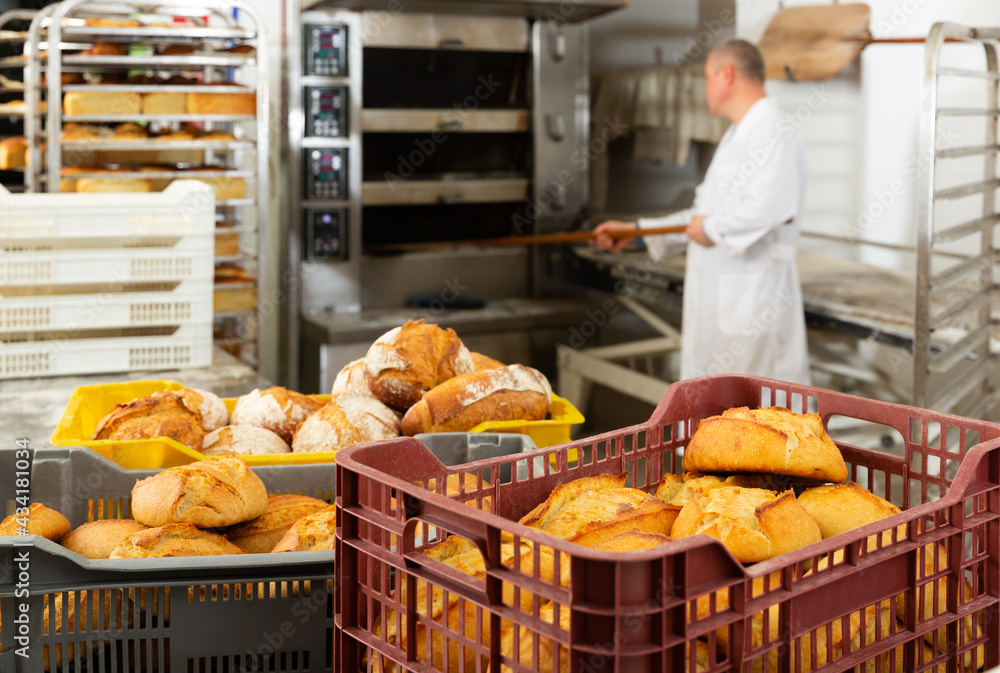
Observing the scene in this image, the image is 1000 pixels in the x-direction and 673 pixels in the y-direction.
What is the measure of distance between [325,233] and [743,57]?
1.82 meters

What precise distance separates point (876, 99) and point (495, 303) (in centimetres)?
185

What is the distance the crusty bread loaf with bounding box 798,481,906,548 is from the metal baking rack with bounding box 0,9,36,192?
3324 millimetres

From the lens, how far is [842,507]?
916 millimetres

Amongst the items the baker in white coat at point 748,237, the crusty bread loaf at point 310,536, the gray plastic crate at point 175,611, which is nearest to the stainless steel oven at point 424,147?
the baker in white coat at point 748,237

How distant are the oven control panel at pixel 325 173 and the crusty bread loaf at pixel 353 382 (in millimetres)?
2540

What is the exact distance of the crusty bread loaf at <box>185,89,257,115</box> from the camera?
342 centimetres

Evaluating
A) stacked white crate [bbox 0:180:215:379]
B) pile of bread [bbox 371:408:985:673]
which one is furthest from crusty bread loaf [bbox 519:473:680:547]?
stacked white crate [bbox 0:180:215:379]

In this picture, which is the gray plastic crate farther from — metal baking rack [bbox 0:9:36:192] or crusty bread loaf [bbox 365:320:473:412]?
metal baking rack [bbox 0:9:36:192]

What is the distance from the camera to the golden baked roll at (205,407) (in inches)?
61.1

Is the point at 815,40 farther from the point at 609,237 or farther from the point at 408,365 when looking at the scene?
the point at 408,365

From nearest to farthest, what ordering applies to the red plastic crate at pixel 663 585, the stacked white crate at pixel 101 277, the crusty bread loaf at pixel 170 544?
the red plastic crate at pixel 663 585
the crusty bread loaf at pixel 170 544
the stacked white crate at pixel 101 277

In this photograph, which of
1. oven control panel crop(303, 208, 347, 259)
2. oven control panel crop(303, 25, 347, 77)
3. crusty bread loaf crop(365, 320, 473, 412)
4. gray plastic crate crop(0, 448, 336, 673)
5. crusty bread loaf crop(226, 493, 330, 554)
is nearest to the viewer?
gray plastic crate crop(0, 448, 336, 673)

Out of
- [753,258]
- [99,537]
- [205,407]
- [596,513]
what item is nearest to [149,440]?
[205,407]

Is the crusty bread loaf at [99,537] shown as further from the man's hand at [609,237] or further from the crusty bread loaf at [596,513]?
the man's hand at [609,237]
